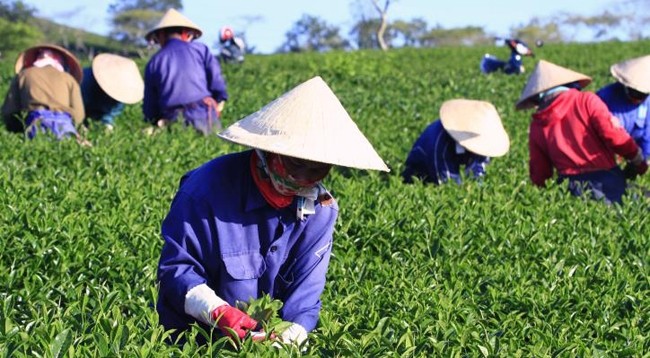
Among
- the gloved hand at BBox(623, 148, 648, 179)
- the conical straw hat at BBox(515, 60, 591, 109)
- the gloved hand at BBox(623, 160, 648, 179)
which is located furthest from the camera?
the gloved hand at BBox(623, 160, 648, 179)

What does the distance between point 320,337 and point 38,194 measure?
2.86 meters

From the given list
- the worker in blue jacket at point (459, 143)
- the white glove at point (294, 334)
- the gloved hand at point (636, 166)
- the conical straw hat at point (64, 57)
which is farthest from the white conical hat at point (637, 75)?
the white glove at point (294, 334)

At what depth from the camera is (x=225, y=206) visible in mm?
3170

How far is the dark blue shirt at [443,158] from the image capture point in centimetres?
693

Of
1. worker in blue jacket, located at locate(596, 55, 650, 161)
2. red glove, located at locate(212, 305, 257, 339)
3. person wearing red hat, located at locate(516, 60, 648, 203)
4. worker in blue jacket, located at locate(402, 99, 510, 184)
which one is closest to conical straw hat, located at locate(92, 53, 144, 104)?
worker in blue jacket, located at locate(402, 99, 510, 184)

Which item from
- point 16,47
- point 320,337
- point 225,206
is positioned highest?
point 225,206

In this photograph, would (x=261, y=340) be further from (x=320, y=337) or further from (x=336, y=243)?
(x=336, y=243)

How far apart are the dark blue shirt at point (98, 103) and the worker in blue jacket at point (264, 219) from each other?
581 centimetres

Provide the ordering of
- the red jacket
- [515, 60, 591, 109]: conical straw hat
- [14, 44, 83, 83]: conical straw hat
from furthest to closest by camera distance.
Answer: [14, 44, 83, 83]: conical straw hat → [515, 60, 591, 109]: conical straw hat → the red jacket

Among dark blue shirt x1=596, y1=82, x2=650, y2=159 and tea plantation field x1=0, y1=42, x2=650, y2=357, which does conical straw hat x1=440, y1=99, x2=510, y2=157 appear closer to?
tea plantation field x1=0, y1=42, x2=650, y2=357

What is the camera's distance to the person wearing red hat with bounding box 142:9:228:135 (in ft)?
29.0

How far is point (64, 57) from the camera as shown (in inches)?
317

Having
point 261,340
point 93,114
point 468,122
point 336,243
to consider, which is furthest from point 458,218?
point 93,114

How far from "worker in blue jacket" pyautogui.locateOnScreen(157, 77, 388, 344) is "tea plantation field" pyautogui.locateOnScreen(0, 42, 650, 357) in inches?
5.7
